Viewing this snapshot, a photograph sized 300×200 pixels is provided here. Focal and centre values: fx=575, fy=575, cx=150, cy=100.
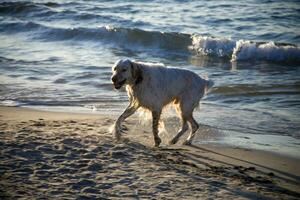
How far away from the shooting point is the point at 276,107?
11.4 meters

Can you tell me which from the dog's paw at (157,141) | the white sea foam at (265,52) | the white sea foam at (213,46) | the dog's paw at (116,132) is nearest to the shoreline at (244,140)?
the dog's paw at (157,141)

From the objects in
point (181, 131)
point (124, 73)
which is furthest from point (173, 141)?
point (124, 73)

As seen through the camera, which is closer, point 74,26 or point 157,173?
point 157,173

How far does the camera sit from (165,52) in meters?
18.2

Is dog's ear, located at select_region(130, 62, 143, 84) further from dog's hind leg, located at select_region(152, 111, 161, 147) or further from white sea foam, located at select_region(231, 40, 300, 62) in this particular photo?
white sea foam, located at select_region(231, 40, 300, 62)

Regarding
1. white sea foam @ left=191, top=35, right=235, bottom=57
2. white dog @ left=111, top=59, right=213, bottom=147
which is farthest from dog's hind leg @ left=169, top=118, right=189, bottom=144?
white sea foam @ left=191, top=35, right=235, bottom=57

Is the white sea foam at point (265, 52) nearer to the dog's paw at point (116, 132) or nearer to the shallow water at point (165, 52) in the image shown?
the shallow water at point (165, 52)

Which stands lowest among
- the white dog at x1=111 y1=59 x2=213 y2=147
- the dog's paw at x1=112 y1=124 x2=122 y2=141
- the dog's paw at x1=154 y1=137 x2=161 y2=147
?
the dog's paw at x1=154 y1=137 x2=161 y2=147

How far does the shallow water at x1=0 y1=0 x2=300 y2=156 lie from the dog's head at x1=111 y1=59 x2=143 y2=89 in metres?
2.01

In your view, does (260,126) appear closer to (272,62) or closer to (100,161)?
(100,161)

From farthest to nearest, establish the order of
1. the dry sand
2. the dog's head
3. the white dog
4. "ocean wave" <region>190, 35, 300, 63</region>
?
"ocean wave" <region>190, 35, 300, 63</region>
the white dog
the dog's head
the dry sand

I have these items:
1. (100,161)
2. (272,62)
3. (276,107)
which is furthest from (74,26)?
(100,161)

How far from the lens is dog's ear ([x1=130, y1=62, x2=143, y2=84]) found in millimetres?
8477

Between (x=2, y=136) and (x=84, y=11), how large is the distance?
17633 millimetres
